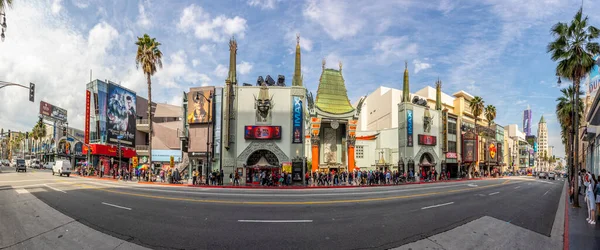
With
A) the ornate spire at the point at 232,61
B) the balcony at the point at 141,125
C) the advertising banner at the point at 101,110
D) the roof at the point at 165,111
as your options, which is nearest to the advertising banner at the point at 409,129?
the ornate spire at the point at 232,61

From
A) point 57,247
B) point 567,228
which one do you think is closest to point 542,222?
point 567,228

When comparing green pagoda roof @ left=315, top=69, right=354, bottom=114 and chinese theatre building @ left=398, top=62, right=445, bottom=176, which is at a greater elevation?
green pagoda roof @ left=315, top=69, right=354, bottom=114

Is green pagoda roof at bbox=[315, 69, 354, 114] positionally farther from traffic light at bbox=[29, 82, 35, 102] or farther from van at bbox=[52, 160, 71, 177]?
van at bbox=[52, 160, 71, 177]

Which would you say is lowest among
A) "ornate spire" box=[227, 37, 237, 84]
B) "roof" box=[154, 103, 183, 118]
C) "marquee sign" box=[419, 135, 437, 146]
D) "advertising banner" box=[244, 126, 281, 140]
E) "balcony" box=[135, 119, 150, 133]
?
"marquee sign" box=[419, 135, 437, 146]

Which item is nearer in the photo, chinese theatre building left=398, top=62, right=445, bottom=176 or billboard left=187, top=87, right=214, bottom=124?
billboard left=187, top=87, right=214, bottom=124

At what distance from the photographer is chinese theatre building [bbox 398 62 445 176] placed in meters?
48.9

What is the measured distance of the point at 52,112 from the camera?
7831 centimetres

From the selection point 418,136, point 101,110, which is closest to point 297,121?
point 418,136

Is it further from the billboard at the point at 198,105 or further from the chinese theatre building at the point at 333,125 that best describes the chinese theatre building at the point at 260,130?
the chinese theatre building at the point at 333,125

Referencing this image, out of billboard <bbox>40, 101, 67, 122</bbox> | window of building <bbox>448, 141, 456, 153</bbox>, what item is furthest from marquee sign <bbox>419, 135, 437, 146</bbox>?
billboard <bbox>40, 101, 67, 122</bbox>

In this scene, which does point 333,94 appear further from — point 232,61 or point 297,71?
point 232,61

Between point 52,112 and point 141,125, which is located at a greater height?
point 52,112

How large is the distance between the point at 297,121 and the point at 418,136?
2590 centimetres

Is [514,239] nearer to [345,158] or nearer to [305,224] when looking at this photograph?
[305,224]
